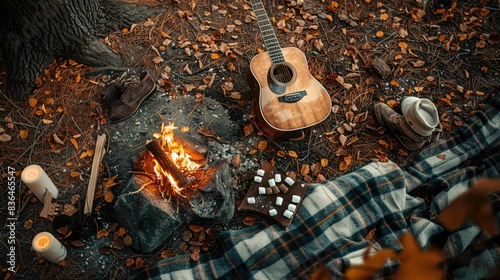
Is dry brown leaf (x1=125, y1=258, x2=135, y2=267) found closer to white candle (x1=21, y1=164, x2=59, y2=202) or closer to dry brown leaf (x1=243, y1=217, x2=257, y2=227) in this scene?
white candle (x1=21, y1=164, x2=59, y2=202)

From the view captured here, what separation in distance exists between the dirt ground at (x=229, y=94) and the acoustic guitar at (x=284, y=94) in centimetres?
30

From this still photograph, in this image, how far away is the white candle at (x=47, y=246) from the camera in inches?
104

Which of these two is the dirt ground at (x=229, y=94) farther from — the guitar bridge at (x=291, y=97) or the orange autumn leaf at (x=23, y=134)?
the guitar bridge at (x=291, y=97)

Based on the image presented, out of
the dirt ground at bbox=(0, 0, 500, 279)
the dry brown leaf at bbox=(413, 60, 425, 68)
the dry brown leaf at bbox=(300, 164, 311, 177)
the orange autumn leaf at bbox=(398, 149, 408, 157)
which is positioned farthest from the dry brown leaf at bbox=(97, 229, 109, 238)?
the dry brown leaf at bbox=(413, 60, 425, 68)

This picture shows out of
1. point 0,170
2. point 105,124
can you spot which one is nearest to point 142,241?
point 105,124

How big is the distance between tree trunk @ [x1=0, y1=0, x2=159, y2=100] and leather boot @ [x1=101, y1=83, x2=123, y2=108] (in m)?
0.43

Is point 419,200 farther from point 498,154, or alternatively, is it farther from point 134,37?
point 134,37

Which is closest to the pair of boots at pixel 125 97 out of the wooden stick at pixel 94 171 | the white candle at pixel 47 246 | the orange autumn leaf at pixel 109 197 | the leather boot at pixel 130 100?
the leather boot at pixel 130 100

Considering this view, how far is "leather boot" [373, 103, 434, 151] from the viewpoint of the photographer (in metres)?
3.56

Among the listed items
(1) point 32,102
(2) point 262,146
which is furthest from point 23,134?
(2) point 262,146

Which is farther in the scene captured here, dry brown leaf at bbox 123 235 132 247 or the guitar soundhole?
the guitar soundhole

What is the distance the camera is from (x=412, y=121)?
11.5 feet

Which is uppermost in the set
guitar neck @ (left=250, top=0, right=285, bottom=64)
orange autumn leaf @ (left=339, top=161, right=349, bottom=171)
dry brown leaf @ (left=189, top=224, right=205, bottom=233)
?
guitar neck @ (left=250, top=0, right=285, bottom=64)

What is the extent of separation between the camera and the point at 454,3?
181 inches
